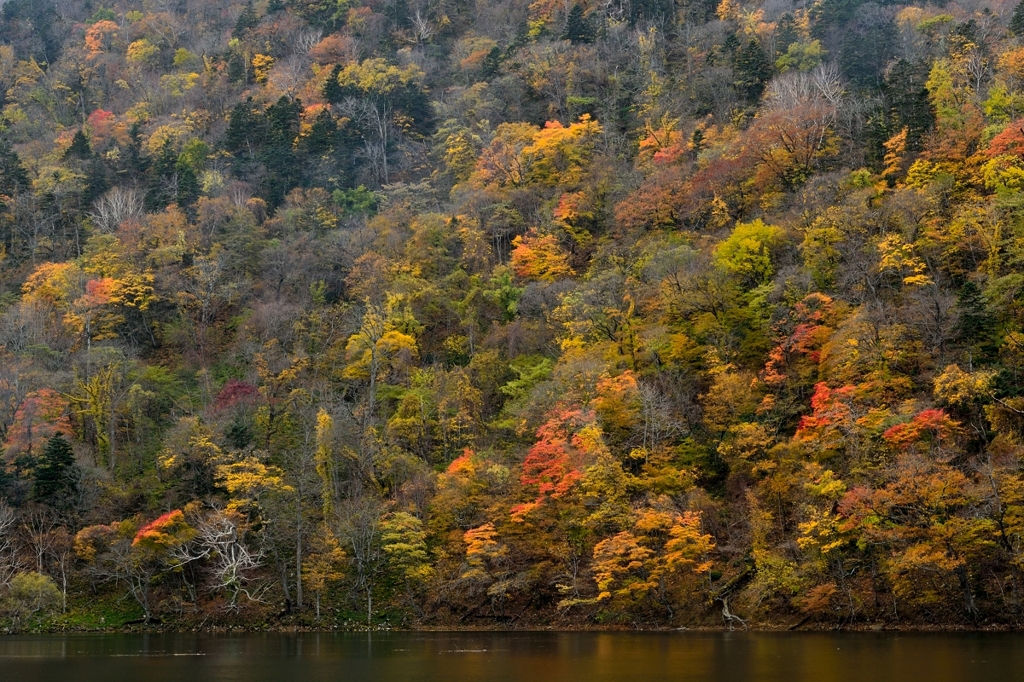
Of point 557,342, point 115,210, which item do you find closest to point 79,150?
point 115,210

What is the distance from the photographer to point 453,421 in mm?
56375

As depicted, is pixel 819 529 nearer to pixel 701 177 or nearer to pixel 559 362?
pixel 559 362

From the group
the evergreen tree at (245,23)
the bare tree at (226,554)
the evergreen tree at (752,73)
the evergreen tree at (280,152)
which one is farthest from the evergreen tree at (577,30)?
the bare tree at (226,554)

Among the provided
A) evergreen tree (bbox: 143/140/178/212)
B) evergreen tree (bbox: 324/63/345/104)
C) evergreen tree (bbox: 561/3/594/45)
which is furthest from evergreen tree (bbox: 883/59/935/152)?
evergreen tree (bbox: 143/140/178/212)

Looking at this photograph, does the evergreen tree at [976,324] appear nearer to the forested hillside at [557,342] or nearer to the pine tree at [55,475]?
the forested hillside at [557,342]

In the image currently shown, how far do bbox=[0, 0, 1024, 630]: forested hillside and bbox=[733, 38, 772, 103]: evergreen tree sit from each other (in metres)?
0.24

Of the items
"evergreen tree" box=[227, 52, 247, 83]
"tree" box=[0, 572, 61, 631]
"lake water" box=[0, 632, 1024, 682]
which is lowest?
"lake water" box=[0, 632, 1024, 682]

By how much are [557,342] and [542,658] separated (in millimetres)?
29368

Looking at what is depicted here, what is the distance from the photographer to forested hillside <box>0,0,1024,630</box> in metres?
43.3

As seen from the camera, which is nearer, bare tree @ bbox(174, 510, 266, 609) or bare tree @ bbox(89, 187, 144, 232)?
bare tree @ bbox(174, 510, 266, 609)

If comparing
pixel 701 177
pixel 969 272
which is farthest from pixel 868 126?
pixel 969 272

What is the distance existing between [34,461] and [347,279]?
2465cm

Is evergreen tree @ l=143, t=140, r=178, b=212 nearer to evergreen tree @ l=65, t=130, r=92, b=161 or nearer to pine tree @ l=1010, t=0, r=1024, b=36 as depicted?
evergreen tree @ l=65, t=130, r=92, b=161

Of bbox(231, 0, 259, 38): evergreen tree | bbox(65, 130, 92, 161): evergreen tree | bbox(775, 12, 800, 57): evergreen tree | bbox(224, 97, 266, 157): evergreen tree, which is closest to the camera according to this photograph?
bbox(775, 12, 800, 57): evergreen tree
